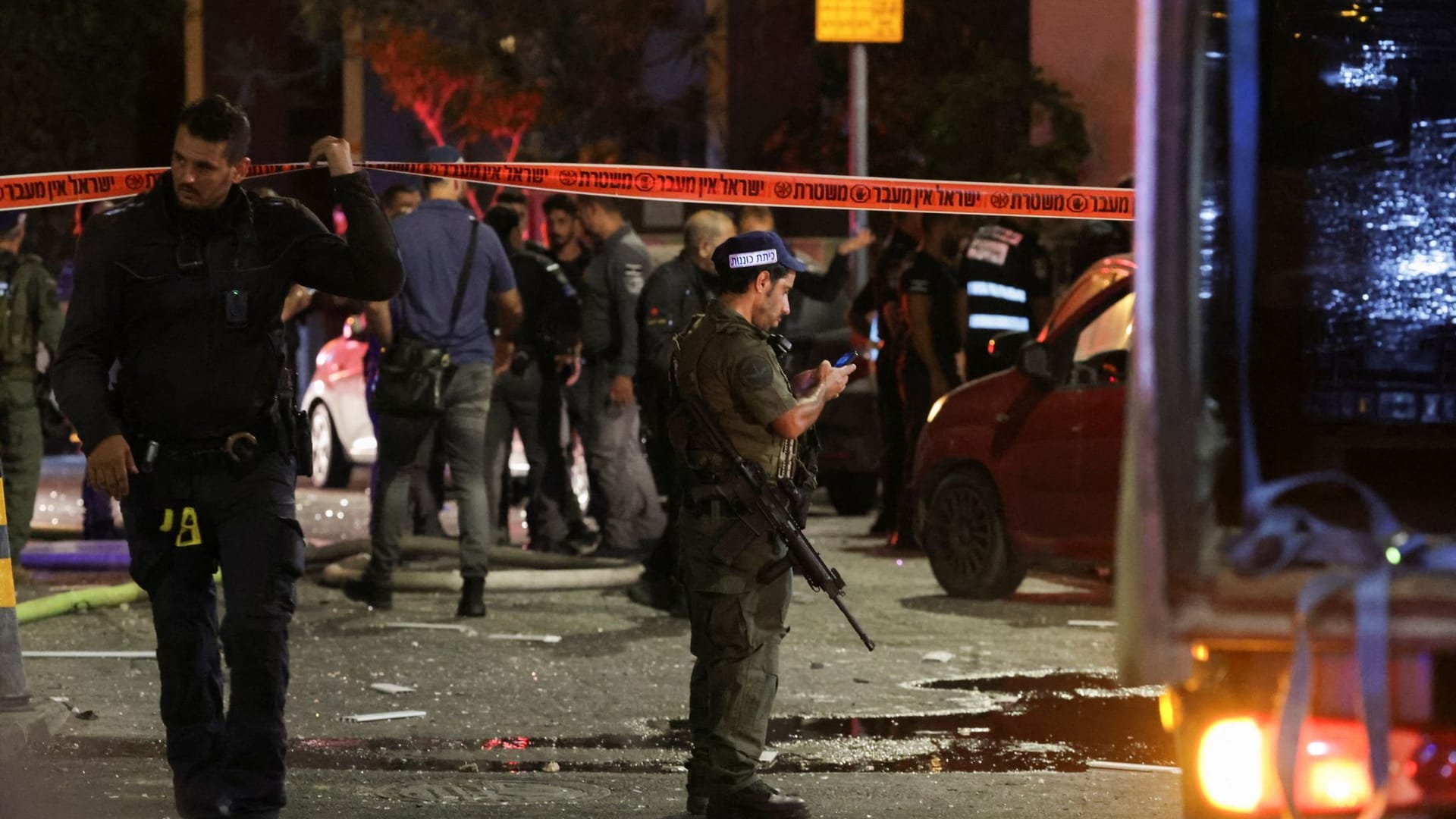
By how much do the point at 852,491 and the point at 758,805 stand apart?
9.76 meters

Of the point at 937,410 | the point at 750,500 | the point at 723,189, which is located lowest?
the point at 750,500

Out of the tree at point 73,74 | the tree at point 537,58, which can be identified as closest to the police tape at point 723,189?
the tree at point 537,58

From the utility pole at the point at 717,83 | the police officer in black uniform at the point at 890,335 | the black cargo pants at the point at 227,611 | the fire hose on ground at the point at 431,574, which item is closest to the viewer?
the black cargo pants at the point at 227,611

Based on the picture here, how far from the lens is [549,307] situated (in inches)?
524

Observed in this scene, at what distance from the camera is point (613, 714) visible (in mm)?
8688

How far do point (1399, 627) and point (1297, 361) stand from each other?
196 cm

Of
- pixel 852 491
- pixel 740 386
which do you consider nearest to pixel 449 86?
pixel 852 491

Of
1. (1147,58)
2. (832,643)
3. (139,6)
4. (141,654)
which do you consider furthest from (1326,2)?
(139,6)

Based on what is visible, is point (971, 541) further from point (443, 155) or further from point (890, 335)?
point (443, 155)

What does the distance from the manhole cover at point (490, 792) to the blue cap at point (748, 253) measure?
1.65 metres

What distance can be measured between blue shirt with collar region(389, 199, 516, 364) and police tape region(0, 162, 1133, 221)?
113cm

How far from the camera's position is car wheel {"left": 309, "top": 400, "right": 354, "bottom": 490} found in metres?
18.3

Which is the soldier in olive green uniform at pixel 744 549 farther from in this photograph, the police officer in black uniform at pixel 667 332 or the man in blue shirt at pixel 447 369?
the man in blue shirt at pixel 447 369

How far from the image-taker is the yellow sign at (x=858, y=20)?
16938mm
